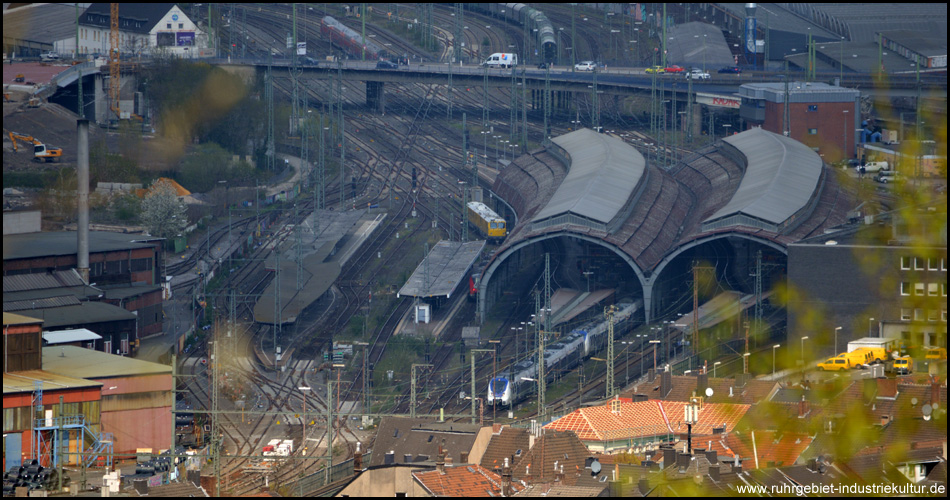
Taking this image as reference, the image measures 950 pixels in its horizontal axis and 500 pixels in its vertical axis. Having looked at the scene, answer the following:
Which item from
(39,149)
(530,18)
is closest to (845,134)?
(530,18)

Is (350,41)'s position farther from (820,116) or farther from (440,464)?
(440,464)

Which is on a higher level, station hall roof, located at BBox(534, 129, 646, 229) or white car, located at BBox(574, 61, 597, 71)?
white car, located at BBox(574, 61, 597, 71)

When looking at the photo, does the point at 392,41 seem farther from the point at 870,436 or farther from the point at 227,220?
the point at 870,436

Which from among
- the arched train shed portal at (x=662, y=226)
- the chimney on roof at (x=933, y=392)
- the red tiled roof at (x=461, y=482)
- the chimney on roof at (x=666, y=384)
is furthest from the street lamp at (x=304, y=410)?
the chimney on roof at (x=933, y=392)

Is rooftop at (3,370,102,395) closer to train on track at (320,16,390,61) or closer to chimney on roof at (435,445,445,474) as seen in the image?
chimney on roof at (435,445,445,474)

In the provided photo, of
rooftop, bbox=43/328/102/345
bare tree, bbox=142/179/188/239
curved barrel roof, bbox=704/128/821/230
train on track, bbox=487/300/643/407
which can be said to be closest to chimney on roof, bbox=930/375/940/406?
train on track, bbox=487/300/643/407

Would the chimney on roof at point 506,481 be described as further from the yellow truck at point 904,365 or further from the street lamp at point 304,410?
the street lamp at point 304,410

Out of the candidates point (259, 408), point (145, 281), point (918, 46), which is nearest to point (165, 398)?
point (259, 408)
